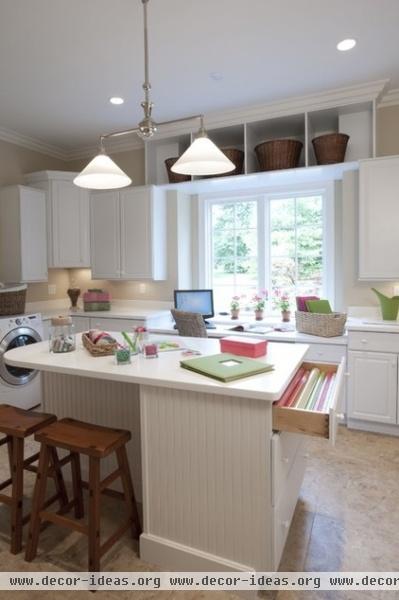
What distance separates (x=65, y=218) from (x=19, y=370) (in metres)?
1.81

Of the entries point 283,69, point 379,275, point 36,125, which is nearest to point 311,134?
point 283,69

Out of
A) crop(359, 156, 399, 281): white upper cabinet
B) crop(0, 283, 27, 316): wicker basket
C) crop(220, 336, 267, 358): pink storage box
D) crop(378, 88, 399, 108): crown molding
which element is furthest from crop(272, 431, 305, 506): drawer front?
crop(378, 88, 399, 108): crown molding

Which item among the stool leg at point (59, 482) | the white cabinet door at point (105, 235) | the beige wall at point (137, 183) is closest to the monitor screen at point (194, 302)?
the beige wall at point (137, 183)

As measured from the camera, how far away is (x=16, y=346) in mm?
3379

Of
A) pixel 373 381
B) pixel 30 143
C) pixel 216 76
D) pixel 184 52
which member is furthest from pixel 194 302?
pixel 30 143

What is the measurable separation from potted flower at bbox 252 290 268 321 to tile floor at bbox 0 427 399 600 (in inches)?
62.9

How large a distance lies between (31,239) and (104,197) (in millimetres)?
921

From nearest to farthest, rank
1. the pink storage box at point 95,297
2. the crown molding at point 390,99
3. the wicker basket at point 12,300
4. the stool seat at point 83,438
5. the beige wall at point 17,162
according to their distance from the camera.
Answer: the stool seat at point 83,438, the crown molding at point 390,99, the wicker basket at point 12,300, the beige wall at point 17,162, the pink storage box at point 95,297

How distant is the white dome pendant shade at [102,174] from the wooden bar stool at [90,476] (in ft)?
4.27

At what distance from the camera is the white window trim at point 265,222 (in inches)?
148

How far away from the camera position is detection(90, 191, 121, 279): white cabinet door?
14.0 ft

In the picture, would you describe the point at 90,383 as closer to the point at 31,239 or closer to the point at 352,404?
the point at 352,404

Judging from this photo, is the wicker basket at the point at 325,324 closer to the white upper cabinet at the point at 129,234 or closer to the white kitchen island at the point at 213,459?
the white kitchen island at the point at 213,459

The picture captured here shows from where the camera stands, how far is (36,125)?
3.94m
